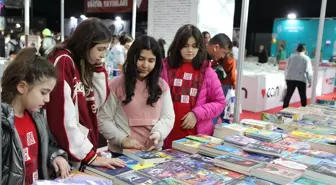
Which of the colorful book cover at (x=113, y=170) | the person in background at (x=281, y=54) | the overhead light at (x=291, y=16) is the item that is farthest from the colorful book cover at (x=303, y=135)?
the overhead light at (x=291, y=16)

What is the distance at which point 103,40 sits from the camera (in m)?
1.40

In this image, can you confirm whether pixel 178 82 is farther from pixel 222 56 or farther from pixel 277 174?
pixel 222 56

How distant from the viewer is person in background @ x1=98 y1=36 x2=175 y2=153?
5.61 feet

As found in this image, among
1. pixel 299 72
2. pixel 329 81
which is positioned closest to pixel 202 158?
pixel 299 72

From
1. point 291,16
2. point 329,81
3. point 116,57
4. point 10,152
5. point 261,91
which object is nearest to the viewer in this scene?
point 10,152

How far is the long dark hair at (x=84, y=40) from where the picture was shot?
54.2 inches

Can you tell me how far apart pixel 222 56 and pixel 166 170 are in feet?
7.11

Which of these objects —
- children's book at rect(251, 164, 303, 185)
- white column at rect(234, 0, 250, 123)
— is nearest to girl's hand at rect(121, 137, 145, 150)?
children's book at rect(251, 164, 303, 185)

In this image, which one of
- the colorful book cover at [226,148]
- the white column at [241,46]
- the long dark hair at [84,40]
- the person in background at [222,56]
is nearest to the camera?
the long dark hair at [84,40]

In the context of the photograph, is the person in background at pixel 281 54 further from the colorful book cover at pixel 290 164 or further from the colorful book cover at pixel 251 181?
the colorful book cover at pixel 251 181

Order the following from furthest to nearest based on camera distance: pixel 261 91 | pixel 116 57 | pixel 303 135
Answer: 1. pixel 261 91
2. pixel 116 57
3. pixel 303 135

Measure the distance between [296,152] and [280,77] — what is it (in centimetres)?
512

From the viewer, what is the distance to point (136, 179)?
1.25 metres

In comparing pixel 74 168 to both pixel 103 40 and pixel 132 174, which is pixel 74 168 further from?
pixel 103 40
